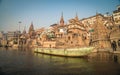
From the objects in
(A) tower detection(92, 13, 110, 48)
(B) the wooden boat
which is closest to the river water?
(B) the wooden boat

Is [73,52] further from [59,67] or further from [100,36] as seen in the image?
[100,36]

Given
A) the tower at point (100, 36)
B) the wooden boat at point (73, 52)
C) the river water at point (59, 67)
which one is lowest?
the river water at point (59, 67)

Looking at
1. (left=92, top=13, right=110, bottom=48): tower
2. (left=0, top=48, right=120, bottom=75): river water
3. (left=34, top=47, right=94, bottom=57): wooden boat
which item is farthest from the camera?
(left=92, top=13, right=110, bottom=48): tower

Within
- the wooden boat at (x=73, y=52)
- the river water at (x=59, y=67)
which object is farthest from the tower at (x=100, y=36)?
the river water at (x=59, y=67)

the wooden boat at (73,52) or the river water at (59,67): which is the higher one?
the wooden boat at (73,52)

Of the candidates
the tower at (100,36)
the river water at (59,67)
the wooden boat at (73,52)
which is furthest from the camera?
the tower at (100,36)

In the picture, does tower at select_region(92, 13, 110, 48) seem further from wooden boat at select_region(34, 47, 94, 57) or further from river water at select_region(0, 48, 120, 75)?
river water at select_region(0, 48, 120, 75)

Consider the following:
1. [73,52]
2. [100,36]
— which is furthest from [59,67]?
[100,36]

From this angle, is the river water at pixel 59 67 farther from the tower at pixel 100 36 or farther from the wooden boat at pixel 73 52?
the tower at pixel 100 36

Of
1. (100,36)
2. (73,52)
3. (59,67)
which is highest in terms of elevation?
(100,36)

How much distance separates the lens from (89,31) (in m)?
47.0

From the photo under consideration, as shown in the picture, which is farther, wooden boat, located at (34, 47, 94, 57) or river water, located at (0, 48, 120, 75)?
wooden boat, located at (34, 47, 94, 57)

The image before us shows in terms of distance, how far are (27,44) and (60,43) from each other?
3136 centimetres

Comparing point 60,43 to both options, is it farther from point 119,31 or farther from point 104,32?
point 119,31
